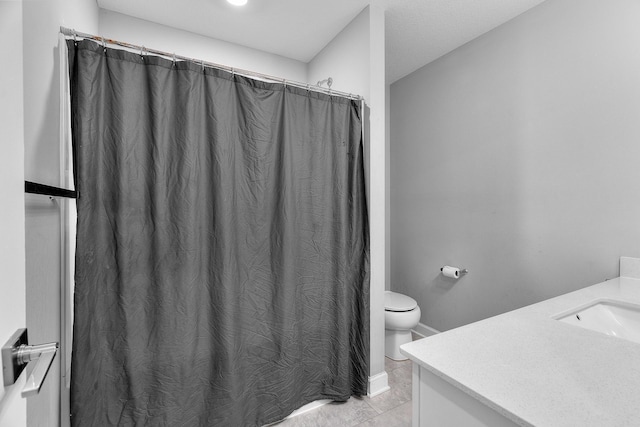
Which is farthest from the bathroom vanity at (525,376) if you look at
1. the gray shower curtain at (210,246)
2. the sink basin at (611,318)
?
the gray shower curtain at (210,246)

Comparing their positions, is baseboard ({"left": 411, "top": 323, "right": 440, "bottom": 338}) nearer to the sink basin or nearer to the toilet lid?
the toilet lid

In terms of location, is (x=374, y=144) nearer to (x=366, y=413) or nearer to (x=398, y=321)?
(x=398, y=321)

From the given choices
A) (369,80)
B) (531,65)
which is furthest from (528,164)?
(369,80)

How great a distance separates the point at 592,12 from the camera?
153 cm

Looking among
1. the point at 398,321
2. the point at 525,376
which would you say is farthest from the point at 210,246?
the point at 398,321

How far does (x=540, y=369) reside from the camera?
670 mm

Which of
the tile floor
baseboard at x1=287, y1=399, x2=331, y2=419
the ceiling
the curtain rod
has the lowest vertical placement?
the tile floor

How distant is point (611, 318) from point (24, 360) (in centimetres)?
180

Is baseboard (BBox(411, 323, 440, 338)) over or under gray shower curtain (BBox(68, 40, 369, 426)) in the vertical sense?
under

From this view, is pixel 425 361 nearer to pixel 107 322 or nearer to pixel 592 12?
pixel 107 322

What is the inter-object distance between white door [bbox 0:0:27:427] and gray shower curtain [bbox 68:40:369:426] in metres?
0.77

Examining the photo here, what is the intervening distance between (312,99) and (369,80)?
0.42 metres

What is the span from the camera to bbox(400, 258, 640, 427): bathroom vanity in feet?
1.80

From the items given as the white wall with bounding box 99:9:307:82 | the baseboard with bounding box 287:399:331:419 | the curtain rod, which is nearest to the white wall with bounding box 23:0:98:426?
the curtain rod
